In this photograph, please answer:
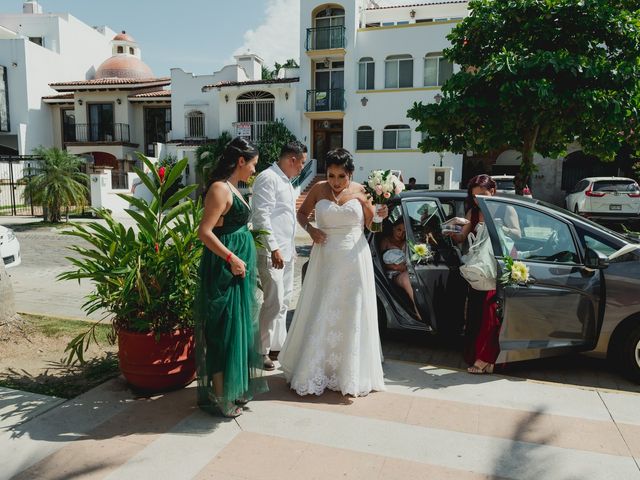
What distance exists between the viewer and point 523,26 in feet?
27.9

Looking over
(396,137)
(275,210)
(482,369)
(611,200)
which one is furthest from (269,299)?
(396,137)

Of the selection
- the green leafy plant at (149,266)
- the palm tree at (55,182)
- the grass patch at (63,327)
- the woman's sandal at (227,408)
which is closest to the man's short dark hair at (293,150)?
the green leafy plant at (149,266)

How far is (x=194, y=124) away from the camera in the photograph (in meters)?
29.1

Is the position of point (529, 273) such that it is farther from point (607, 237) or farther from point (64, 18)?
point (64, 18)

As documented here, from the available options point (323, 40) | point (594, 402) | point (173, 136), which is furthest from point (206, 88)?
point (594, 402)

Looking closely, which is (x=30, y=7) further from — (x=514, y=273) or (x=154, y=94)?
(x=514, y=273)

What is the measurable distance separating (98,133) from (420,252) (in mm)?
31850

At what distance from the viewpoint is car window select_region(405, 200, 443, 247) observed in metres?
5.40

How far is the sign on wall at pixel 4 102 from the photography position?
3116cm

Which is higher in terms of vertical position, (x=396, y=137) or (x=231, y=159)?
(x=396, y=137)

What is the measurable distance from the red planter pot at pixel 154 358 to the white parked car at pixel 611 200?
15.9 meters

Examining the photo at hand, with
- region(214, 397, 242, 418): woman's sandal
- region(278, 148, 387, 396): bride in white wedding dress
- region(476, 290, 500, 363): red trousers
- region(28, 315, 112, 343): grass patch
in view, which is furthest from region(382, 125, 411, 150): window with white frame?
region(214, 397, 242, 418): woman's sandal

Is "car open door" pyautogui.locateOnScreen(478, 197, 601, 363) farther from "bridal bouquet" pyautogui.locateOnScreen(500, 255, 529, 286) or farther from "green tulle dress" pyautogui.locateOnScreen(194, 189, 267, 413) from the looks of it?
"green tulle dress" pyautogui.locateOnScreen(194, 189, 267, 413)

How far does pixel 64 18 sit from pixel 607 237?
4110 centimetres
